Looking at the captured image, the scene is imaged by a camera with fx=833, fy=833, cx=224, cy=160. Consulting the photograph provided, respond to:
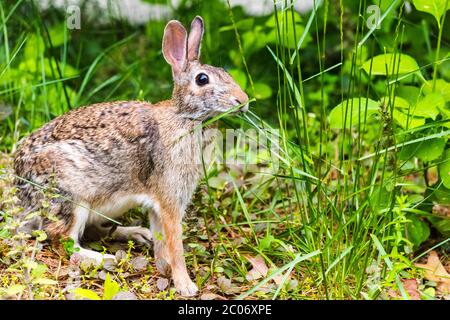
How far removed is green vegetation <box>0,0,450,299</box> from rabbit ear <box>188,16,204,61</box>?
251mm

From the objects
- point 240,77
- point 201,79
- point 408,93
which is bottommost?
point 240,77

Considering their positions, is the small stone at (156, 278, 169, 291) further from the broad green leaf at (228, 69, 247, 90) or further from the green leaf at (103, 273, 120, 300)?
the broad green leaf at (228, 69, 247, 90)

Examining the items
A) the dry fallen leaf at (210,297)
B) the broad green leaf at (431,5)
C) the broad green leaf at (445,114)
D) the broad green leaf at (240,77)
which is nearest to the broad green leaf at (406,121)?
the broad green leaf at (445,114)

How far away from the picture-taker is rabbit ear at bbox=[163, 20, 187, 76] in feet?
14.3

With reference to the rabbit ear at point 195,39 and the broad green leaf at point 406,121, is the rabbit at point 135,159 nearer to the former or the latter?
the rabbit ear at point 195,39

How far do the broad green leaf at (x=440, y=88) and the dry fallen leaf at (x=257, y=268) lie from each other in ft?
4.09

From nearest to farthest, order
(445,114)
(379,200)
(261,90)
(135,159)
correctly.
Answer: (379,200)
(445,114)
(135,159)
(261,90)

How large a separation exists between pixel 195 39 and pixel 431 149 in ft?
4.45

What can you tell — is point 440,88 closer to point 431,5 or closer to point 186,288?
point 431,5

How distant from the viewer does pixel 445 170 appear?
423cm

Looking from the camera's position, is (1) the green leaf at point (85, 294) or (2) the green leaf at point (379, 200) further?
(2) the green leaf at point (379, 200)

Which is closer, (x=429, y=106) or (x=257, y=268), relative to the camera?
(x=429, y=106)

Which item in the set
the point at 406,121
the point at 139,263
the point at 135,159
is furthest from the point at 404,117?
the point at 139,263

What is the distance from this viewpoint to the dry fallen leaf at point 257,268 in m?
4.24
